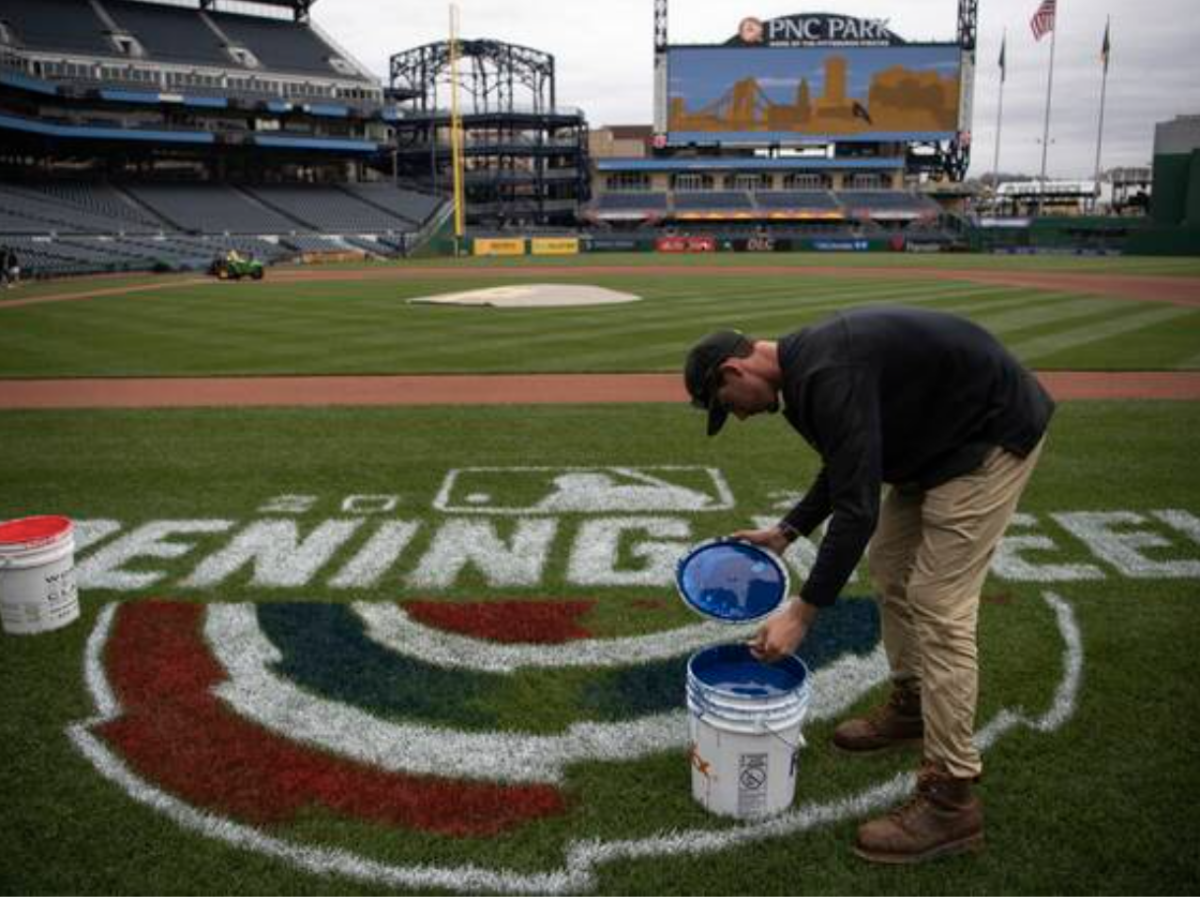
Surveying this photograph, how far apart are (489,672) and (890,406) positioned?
263 centimetres

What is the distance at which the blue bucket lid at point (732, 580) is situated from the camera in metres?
4.02

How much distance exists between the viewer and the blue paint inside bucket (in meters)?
3.95

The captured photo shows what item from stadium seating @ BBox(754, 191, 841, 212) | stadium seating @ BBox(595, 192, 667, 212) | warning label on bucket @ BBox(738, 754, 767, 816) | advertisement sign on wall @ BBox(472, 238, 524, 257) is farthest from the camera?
stadium seating @ BBox(595, 192, 667, 212)

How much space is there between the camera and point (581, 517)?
7.40 m

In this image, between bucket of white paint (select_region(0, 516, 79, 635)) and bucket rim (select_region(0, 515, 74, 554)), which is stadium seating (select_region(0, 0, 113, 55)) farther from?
bucket of white paint (select_region(0, 516, 79, 635))

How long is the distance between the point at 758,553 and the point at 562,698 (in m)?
1.39

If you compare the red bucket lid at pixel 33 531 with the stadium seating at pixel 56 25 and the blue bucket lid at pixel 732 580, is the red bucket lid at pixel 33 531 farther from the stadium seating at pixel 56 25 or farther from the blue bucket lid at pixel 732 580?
the stadium seating at pixel 56 25

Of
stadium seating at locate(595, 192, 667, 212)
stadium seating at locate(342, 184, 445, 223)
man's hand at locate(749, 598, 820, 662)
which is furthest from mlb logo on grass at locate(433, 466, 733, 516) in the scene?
stadium seating at locate(595, 192, 667, 212)

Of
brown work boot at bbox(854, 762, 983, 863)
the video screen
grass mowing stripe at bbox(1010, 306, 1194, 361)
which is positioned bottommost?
brown work boot at bbox(854, 762, 983, 863)

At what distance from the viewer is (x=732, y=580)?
406 centimetres

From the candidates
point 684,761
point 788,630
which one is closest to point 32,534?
point 684,761

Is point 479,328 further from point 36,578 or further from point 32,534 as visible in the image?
point 36,578

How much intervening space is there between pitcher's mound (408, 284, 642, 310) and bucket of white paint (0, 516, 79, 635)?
19.0 metres

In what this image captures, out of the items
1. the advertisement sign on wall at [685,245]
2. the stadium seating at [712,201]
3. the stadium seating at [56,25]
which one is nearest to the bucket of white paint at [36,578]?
the advertisement sign on wall at [685,245]
